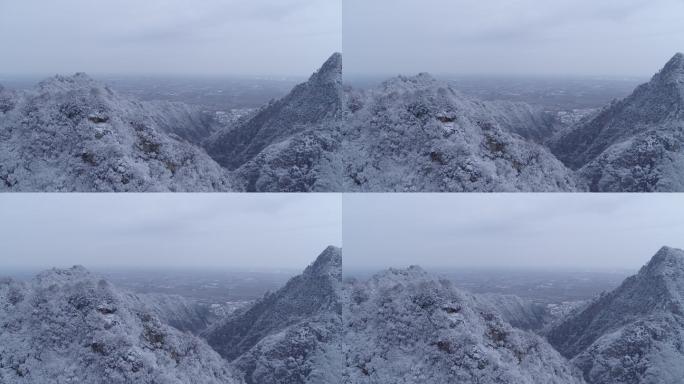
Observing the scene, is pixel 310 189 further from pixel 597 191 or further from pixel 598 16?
pixel 598 16

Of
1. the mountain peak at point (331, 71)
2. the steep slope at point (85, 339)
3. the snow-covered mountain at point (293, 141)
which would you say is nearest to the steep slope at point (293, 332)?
the steep slope at point (85, 339)

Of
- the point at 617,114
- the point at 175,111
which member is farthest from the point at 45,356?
the point at 617,114

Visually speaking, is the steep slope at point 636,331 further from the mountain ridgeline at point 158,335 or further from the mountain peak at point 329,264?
the mountain ridgeline at point 158,335

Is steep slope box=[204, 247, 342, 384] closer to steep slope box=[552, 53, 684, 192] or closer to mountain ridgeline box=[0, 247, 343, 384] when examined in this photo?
mountain ridgeline box=[0, 247, 343, 384]

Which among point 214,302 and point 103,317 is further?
point 214,302

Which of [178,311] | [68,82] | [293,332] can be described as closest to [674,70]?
[293,332]

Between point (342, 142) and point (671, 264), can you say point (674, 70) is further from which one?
point (342, 142)
